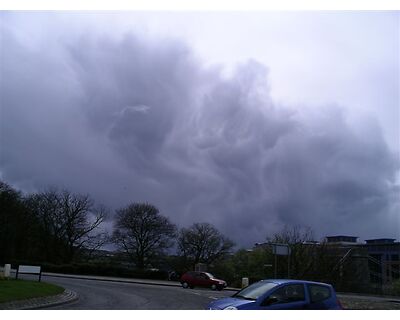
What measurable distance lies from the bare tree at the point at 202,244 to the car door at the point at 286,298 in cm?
6726

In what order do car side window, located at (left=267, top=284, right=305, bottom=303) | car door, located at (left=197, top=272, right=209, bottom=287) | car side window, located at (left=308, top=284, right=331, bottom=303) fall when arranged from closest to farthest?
car side window, located at (left=267, top=284, right=305, bottom=303) < car side window, located at (left=308, top=284, right=331, bottom=303) < car door, located at (left=197, top=272, right=209, bottom=287)

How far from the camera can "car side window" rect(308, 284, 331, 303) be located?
11.5m

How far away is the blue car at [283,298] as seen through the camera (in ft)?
35.8

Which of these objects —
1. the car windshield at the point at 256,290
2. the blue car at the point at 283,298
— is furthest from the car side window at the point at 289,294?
the car windshield at the point at 256,290

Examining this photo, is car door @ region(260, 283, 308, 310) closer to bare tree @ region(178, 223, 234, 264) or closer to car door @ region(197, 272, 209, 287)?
car door @ region(197, 272, 209, 287)

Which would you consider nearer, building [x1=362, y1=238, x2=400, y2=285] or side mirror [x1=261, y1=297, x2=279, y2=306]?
side mirror [x1=261, y1=297, x2=279, y2=306]

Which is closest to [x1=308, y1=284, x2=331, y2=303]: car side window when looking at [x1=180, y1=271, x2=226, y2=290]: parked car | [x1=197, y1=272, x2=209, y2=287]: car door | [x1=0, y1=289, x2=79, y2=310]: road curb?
[x1=0, y1=289, x2=79, y2=310]: road curb

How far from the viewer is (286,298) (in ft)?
36.8

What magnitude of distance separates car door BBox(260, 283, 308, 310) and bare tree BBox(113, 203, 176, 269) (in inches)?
2526

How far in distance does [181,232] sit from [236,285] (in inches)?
1392

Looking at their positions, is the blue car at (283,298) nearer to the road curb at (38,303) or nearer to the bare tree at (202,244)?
the road curb at (38,303)

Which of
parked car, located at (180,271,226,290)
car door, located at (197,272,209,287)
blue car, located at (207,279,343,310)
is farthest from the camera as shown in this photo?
car door, located at (197,272,209,287)

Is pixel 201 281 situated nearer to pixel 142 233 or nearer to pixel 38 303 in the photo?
pixel 38 303

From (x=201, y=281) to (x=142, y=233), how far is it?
3768 cm
